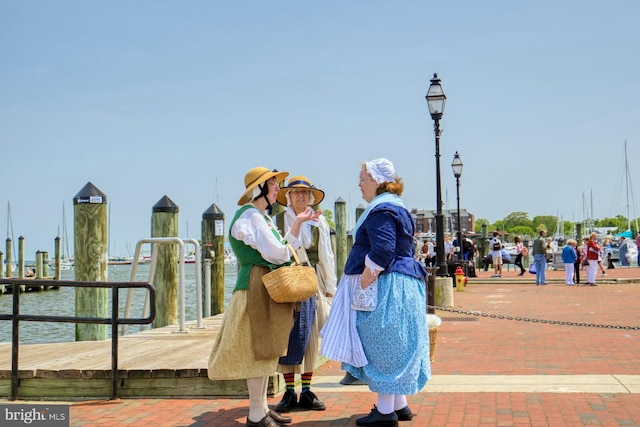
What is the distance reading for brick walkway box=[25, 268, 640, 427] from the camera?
5.69 m

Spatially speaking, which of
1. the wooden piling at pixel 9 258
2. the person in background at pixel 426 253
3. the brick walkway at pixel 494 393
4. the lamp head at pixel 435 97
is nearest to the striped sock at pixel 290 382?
the brick walkway at pixel 494 393

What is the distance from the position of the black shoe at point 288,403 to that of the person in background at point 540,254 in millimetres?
19211

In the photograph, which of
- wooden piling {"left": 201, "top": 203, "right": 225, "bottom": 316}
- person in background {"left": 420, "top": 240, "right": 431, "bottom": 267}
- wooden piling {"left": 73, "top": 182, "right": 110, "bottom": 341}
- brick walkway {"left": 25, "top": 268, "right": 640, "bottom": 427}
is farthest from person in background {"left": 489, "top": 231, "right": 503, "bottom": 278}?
wooden piling {"left": 73, "top": 182, "right": 110, "bottom": 341}

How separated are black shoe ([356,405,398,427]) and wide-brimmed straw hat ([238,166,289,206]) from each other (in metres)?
1.73

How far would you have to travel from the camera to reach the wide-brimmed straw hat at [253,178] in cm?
555

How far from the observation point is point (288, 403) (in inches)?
239

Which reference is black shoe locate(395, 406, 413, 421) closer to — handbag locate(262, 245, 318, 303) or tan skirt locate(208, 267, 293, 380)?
tan skirt locate(208, 267, 293, 380)

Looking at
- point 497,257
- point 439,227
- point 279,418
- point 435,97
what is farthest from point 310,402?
point 497,257

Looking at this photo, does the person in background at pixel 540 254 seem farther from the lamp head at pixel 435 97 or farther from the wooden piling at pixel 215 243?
the wooden piling at pixel 215 243

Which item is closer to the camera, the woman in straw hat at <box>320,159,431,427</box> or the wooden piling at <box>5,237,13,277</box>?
the woman in straw hat at <box>320,159,431,427</box>

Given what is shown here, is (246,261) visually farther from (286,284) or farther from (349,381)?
(349,381)

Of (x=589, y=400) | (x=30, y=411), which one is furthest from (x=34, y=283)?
(x=589, y=400)

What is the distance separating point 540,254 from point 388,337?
20379 mm

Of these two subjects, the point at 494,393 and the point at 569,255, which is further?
the point at 569,255
